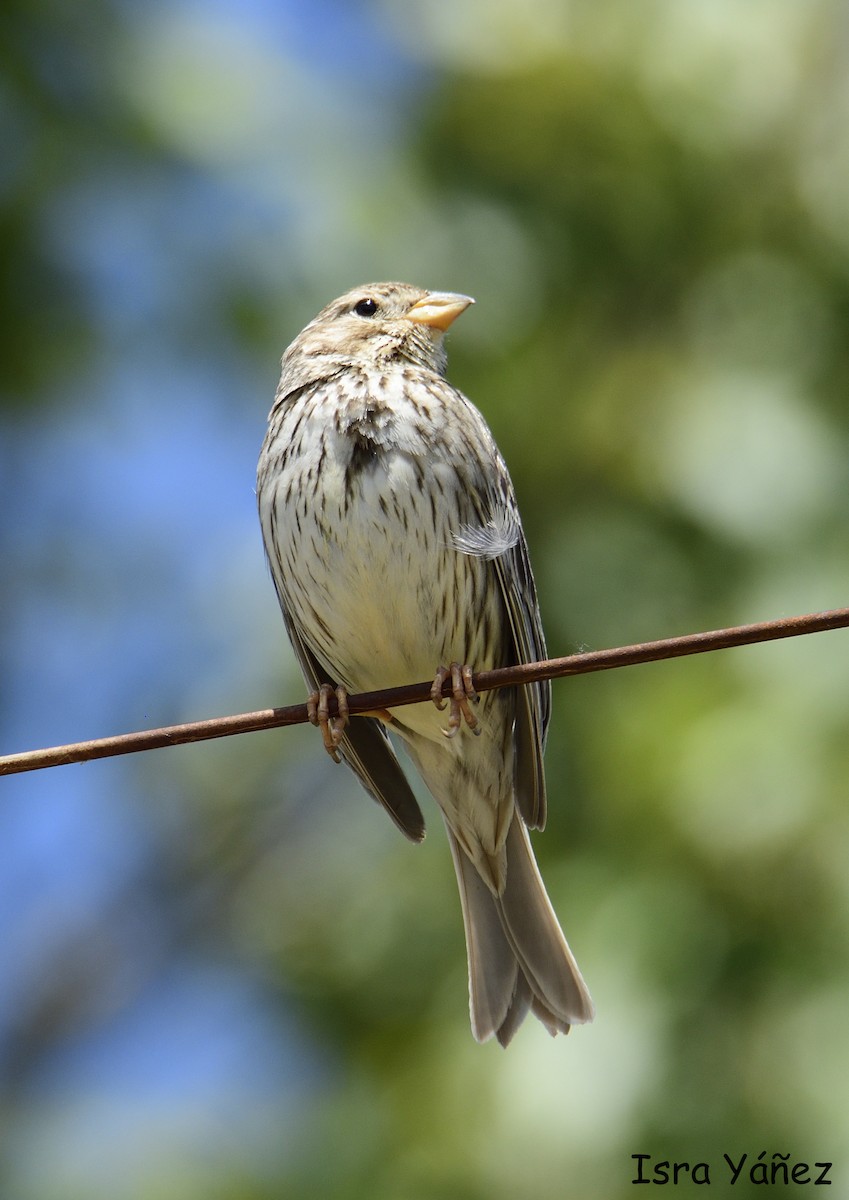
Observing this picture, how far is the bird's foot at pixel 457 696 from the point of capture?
3479mm

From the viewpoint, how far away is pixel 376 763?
4297 mm

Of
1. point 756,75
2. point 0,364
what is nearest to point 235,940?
point 0,364

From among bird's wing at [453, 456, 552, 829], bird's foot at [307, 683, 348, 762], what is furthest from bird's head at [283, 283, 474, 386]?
bird's foot at [307, 683, 348, 762]

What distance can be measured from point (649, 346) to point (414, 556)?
2207 millimetres

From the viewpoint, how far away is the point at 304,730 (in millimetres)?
6301

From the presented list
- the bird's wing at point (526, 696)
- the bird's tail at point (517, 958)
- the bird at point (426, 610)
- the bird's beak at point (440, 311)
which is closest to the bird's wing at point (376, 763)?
the bird at point (426, 610)

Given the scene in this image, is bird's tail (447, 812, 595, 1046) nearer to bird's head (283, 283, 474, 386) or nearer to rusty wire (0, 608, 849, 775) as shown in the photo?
bird's head (283, 283, 474, 386)

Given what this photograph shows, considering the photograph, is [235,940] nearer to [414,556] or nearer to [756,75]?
[414,556]

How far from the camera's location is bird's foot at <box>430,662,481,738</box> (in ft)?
11.4

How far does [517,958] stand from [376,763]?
2.18 ft

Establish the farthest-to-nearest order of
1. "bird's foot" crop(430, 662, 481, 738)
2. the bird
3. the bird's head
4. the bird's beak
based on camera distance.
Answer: the bird's beak, the bird's head, the bird, "bird's foot" crop(430, 662, 481, 738)

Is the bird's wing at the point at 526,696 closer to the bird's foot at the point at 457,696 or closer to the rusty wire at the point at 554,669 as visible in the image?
the bird's foot at the point at 457,696

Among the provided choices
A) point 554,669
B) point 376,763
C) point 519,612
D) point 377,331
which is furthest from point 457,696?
point 377,331

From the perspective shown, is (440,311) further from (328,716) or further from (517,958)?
(517,958)
